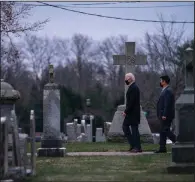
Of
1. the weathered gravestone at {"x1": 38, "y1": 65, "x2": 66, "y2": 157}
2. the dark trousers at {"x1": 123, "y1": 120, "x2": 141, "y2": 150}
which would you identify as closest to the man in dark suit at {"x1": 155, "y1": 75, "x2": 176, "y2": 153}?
the dark trousers at {"x1": 123, "y1": 120, "x2": 141, "y2": 150}

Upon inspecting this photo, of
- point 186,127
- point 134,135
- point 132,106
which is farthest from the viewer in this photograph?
point 132,106

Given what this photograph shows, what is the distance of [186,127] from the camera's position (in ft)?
26.9

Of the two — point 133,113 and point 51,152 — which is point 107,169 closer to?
point 51,152

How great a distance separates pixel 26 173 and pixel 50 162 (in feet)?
7.38

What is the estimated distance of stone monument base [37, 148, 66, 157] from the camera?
36.5 ft

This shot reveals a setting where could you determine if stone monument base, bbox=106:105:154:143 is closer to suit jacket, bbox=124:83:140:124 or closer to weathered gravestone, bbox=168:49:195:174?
suit jacket, bbox=124:83:140:124

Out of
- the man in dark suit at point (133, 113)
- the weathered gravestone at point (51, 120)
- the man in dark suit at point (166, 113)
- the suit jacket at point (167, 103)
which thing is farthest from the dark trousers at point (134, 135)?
the weathered gravestone at point (51, 120)

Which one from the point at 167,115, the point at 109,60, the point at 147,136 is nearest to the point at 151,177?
the point at 167,115

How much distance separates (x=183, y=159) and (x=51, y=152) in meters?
3.83

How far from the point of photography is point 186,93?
8.35 meters

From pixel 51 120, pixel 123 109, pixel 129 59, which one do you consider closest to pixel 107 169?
pixel 51 120

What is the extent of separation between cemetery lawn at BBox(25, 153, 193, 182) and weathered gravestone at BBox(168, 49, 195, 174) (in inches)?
13.1

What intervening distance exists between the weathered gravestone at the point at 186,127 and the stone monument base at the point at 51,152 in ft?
11.5

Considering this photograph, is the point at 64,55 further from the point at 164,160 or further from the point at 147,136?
the point at 164,160
